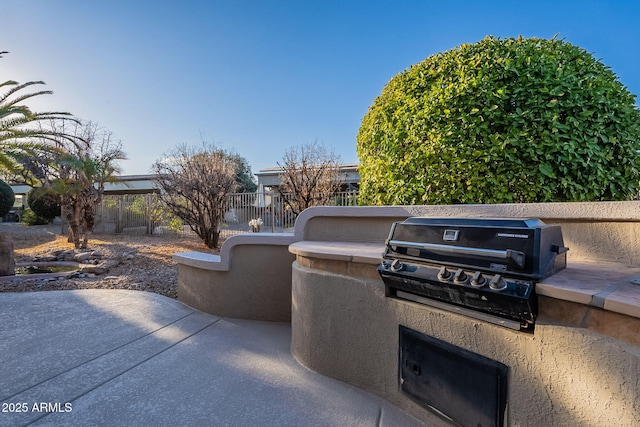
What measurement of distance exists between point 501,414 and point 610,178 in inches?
104

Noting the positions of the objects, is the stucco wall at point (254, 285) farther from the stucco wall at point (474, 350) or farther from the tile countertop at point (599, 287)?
the tile countertop at point (599, 287)

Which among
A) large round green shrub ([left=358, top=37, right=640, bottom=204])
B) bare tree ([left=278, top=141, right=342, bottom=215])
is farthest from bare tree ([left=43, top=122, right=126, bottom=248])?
large round green shrub ([left=358, top=37, right=640, bottom=204])

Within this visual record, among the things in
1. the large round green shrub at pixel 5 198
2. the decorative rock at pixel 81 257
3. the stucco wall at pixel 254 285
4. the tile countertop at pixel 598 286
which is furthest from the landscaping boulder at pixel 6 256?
the large round green shrub at pixel 5 198

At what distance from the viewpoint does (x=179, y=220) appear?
1125 centimetres

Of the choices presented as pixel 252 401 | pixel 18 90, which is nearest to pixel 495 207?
pixel 252 401

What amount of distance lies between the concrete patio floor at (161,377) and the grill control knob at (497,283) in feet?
3.92

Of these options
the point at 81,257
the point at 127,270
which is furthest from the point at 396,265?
the point at 81,257

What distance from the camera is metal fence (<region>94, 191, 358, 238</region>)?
11.4m

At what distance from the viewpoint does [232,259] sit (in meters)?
4.00

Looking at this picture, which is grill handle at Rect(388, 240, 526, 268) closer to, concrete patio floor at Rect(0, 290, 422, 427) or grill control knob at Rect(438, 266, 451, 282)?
grill control knob at Rect(438, 266, 451, 282)

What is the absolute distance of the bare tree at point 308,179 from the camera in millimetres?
9680

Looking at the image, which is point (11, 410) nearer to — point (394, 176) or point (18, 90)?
point (394, 176)

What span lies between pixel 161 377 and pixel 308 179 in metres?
7.88

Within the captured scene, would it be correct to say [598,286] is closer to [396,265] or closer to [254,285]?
[396,265]
